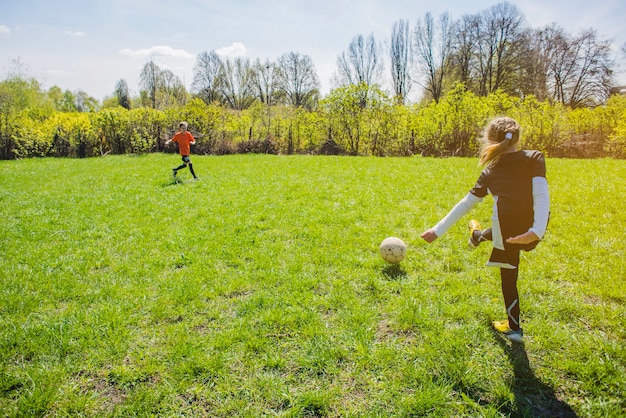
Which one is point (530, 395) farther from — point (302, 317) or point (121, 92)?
point (121, 92)

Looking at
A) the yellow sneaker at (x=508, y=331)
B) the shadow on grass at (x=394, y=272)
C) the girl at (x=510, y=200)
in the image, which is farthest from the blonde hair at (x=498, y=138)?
the shadow on grass at (x=394, y=272)

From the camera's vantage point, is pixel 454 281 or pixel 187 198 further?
pixel 187 198

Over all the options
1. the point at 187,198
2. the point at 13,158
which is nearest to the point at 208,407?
the point at 187,198

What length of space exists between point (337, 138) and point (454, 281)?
17.7 meters

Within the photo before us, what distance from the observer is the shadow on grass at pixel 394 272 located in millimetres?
4410

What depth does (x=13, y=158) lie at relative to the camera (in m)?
21.2

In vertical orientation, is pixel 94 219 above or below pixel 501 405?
above

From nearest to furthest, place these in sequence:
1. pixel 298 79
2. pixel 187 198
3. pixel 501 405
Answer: pixel 501 405 < pixel 187 198 < pixel 298 79

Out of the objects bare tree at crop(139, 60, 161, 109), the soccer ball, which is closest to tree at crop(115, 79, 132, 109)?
bare tree at crop(139, 60, 161, 109)

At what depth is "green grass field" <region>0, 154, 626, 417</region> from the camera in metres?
2.57

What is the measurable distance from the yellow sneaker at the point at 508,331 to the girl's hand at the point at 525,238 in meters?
0.99

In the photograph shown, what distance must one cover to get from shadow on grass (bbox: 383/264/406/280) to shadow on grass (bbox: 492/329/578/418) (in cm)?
163

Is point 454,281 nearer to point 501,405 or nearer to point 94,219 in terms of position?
point 501,405

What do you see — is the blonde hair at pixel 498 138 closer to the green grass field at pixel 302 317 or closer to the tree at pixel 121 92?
the green grass field at pixel 302 317
